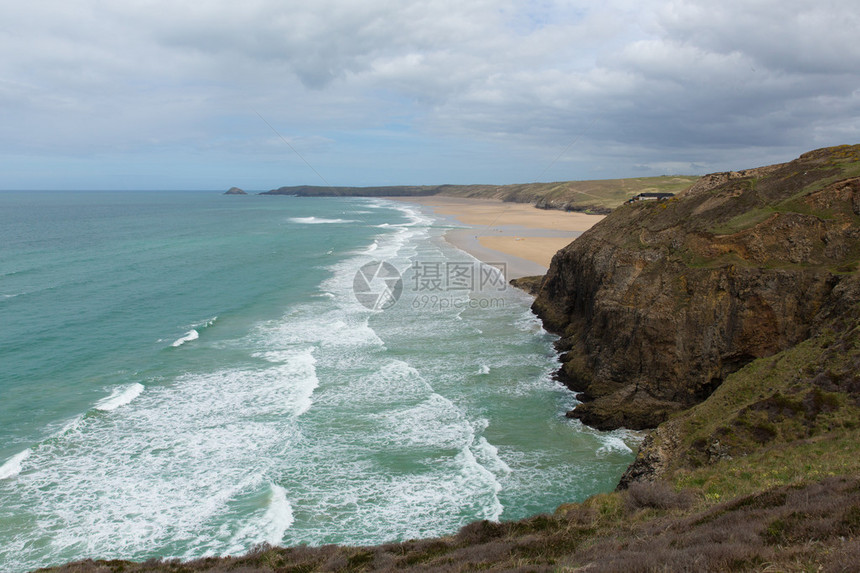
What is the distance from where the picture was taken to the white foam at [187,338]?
92.6 ft

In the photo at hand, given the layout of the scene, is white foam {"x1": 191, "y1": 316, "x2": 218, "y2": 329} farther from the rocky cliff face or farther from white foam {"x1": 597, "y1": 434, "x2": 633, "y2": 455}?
white foam {"x1": 597, "y1": 434, "x2": 633, "y2": 455}

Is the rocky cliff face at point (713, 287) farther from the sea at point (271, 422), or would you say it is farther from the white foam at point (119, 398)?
the white foam at point (119, 398)

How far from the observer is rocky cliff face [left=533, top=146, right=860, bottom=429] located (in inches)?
735

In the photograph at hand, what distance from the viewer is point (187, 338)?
2909cm

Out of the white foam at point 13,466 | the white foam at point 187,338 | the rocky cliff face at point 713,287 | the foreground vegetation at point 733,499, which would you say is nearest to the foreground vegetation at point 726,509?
the foreground vegetation at point 733,499

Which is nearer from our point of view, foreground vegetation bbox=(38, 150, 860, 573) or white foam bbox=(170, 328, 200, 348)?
foreground vegetation bbox=(38, 150, 860, 573)

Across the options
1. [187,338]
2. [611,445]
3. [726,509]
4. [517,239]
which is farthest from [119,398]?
[517,239]

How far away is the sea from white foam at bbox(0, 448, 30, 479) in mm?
76

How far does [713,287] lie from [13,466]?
2447 cm

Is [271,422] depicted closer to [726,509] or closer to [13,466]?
[13,466]

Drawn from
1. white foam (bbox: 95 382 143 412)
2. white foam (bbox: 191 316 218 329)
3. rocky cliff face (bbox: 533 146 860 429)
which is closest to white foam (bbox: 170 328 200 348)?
white foam (bbox: 191 316 218 329)

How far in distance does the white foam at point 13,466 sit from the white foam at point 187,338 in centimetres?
1106

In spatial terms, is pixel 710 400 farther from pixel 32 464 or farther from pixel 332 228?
pixel 332 228

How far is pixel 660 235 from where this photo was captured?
24422mm
